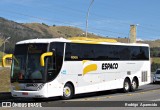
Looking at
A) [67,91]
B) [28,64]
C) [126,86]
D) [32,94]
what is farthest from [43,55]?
[126,86]

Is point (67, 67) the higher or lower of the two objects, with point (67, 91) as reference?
higher

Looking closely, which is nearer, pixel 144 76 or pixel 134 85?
pixel 134 85

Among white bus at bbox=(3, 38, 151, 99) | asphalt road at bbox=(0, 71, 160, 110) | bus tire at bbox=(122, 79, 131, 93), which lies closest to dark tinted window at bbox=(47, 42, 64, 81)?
white bus at bbox=(3, 38, 151, 99)

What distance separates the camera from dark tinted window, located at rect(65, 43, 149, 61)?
20.3 metres

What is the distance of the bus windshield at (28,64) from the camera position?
18.5m

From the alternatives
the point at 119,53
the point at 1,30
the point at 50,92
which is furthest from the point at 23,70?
the point at 1,30

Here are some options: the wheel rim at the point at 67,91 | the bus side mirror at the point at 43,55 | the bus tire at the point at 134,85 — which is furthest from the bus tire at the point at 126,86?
the bus side mirror at the point at 43,55

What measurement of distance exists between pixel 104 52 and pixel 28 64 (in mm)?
5863

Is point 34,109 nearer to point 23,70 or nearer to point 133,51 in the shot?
point 23,70

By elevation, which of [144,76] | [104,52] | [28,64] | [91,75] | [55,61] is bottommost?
[144,76]

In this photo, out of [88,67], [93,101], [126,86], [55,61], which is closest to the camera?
[93,101]

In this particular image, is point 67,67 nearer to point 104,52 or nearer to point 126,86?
point 104,52

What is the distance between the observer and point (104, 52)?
22906 millimetres

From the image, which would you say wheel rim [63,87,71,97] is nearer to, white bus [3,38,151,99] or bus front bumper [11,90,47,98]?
white bus [3,38,151,99]
